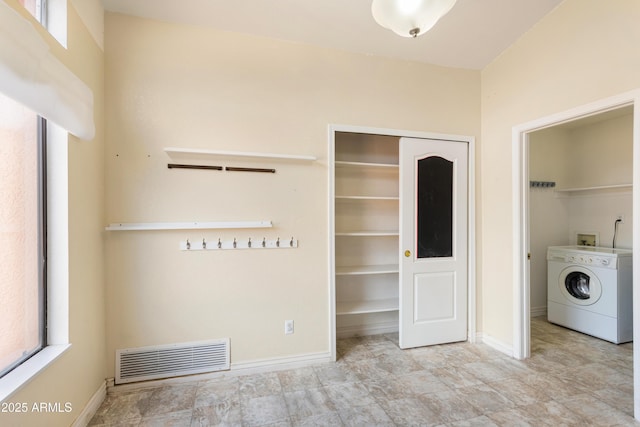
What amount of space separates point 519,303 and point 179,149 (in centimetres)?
318

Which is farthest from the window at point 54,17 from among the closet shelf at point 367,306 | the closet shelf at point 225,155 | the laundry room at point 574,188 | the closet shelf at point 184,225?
the laundry room at point 574,188

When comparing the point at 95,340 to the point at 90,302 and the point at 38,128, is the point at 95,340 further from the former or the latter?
the point at 38,128

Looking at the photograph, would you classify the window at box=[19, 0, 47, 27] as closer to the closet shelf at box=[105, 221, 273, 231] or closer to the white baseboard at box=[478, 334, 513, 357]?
the closet shelf at box=[105, 221, 273, 231]

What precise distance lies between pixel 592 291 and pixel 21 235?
189 inches

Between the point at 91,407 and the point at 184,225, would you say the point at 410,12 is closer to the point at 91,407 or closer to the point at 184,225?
the point at 184,225

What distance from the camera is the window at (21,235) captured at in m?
1.32

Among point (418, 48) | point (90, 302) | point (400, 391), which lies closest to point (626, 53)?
point (418, 48)

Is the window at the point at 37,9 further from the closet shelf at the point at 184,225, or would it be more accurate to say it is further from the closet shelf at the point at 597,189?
the closet shelf at the point at 597,189

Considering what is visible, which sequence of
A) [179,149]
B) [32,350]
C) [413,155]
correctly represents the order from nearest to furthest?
[32,350]
[179,149]
[413,155]

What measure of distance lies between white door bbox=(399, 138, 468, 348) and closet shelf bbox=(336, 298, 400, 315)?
23cm

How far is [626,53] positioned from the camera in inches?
73.7

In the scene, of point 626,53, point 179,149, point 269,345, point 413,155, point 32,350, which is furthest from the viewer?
point 413,155

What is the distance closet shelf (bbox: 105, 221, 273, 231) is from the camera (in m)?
2.06

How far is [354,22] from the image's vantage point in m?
2.28
